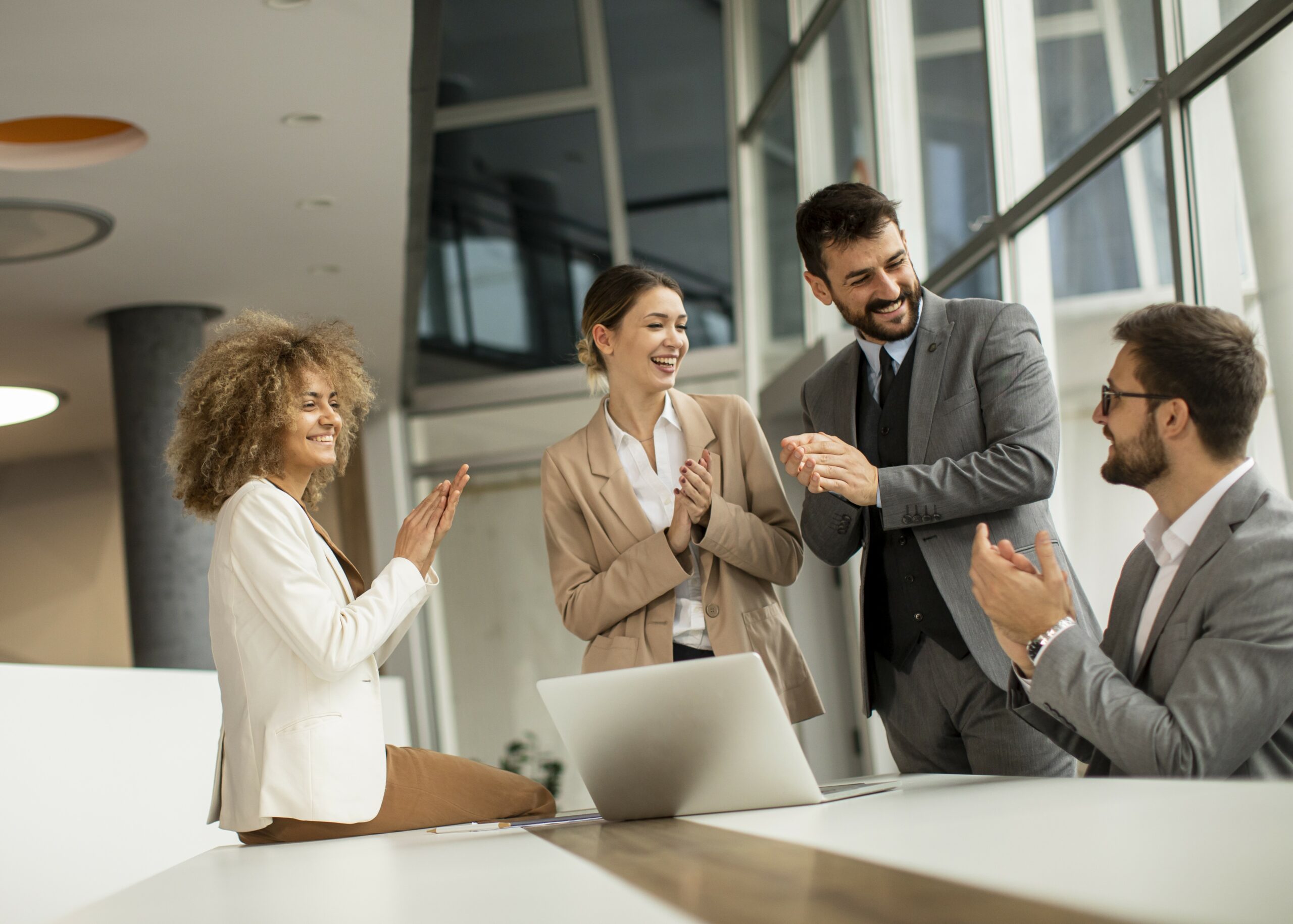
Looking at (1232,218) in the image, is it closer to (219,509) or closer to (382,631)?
(382,631)

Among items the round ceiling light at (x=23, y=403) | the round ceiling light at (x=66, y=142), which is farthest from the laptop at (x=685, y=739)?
the round ceiling light at (x=23, y=403)

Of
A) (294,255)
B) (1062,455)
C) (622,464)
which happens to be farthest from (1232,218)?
(294,255)

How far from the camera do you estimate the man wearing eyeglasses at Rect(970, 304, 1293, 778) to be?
4.81ft

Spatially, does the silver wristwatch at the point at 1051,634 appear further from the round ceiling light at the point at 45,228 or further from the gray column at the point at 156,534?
the gray column at the point at 156,534

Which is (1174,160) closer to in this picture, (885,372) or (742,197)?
(885,372)

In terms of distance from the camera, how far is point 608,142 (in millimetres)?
9266

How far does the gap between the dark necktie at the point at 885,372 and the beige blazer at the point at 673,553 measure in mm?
258

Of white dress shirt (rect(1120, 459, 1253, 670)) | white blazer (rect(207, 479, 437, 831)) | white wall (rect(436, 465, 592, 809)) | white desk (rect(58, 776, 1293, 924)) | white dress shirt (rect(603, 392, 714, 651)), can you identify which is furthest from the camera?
white wall (rect(436, 465, 592, 809))

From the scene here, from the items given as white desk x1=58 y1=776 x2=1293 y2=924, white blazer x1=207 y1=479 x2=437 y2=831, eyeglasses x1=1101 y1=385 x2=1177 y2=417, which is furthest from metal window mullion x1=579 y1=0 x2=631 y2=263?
white desk x1=58 y1=776 x2=1293 y2=924

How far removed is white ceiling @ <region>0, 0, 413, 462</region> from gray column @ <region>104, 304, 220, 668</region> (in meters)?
0.47

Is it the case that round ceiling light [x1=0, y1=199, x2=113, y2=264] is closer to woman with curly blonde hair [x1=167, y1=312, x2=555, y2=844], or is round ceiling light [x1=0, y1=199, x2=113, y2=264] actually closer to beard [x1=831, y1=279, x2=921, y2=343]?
woman with curly blonde hair [x1=167, y1=312, x2=555, y2=844]

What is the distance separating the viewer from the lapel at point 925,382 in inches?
88.8

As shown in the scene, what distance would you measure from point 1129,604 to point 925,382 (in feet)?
2.08

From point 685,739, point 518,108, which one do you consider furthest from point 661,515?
point 518,108
